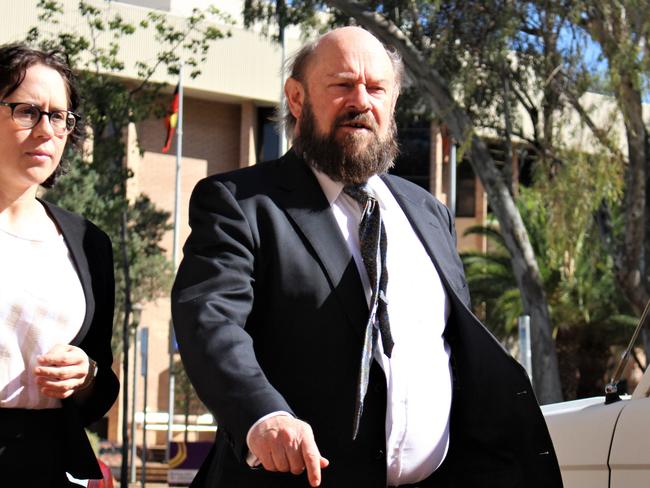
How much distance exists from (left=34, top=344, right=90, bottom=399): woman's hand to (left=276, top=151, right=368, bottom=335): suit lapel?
687 millimetres

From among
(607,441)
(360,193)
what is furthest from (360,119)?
(607,441)

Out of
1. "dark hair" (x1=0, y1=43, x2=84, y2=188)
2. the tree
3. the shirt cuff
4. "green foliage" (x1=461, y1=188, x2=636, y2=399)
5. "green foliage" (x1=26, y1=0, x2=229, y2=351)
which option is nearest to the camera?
the shirt cuff

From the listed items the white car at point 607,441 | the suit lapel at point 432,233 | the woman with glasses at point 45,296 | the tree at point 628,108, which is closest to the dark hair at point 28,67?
the woman with glasses at point 45,296

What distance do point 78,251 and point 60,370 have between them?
0.41 meters

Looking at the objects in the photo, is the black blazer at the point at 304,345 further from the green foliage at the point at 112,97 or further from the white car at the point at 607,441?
the green foliage at the point at 112,97

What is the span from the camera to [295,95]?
12.7 feet

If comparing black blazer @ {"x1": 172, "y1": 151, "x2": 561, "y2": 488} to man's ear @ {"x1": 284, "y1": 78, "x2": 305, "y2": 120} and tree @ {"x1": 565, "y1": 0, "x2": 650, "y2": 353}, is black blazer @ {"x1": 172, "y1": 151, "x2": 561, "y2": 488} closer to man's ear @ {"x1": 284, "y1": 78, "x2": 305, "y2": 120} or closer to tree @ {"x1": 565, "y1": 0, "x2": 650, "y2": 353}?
man's ear @ {"x1": 284, "y1": 78, "x2": 305, "y2": 120}

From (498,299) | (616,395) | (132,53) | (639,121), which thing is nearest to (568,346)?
(498,299)

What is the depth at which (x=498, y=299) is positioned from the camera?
35.9 metres

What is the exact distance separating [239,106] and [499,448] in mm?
49749

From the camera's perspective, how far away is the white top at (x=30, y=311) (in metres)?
3.15

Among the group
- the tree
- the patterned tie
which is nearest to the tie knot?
the patterned tie

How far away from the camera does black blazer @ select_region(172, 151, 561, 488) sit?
3172 millimetres

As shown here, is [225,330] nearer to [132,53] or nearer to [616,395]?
[616,395]
